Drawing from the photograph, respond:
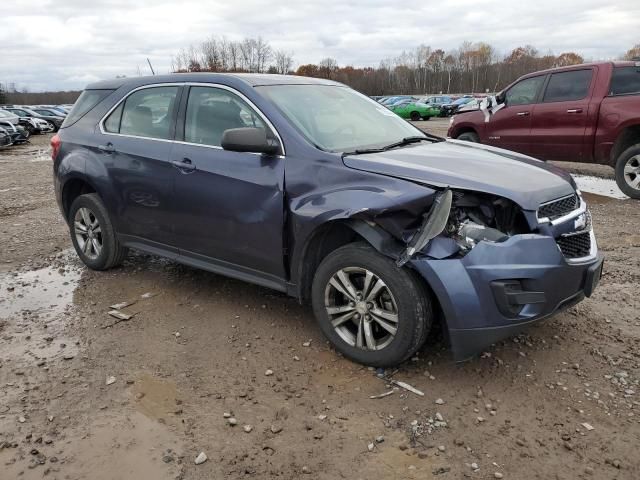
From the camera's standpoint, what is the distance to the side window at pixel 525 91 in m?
9.02

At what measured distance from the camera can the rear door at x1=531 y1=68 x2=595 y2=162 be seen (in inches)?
327

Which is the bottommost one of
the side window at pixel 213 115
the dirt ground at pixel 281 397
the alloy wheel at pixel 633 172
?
the dirt ground at pixel 281 397

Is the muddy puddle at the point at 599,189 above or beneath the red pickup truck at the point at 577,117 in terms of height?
beneath

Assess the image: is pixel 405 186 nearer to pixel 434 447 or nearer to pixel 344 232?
pixel 344 232

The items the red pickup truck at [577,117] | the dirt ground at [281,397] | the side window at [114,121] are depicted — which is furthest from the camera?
the red pickup truck at [577,117]

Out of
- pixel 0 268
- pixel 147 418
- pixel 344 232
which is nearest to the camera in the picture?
pixel 147 418

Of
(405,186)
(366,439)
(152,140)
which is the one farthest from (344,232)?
(152,140)

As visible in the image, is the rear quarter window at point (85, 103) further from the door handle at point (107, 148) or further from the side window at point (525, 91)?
the side window at point (525, 91)

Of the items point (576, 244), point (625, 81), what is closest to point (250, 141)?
point (576, 244)

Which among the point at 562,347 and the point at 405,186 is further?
the point at 562,347

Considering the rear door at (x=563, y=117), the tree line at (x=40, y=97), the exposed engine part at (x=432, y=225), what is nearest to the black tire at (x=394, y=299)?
the exposed engine part at (x=432, y=225)

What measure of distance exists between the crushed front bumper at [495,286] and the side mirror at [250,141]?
1.27 meters

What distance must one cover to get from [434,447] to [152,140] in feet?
10.5

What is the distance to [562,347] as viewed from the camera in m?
3.58
